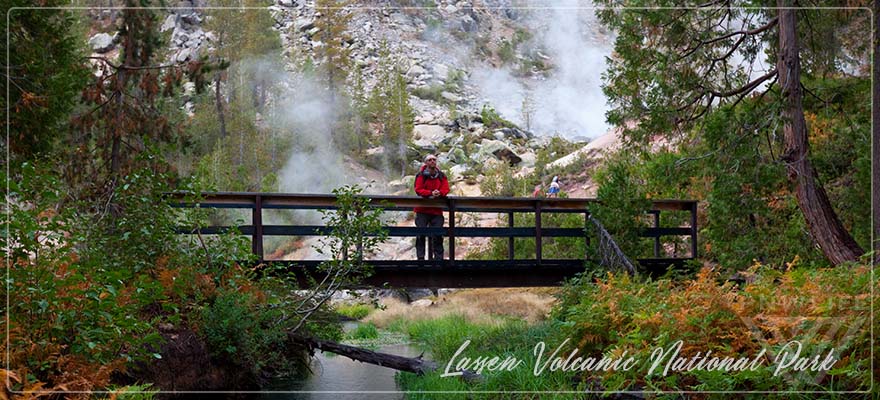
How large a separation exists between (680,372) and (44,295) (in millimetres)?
4355

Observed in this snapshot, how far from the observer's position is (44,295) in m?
5.20

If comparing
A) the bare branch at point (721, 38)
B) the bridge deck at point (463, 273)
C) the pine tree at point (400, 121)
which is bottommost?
the bridge deck at point (463, 273)

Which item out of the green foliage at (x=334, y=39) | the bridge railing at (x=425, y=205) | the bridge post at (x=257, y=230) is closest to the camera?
the bridge railing at (x=425, y=205)

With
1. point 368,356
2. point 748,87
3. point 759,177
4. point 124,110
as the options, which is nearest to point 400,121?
point 124,110

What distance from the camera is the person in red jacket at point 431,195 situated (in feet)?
35.4

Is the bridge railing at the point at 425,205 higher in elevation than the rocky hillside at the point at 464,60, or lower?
lower

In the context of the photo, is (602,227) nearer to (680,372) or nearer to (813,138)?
(680,372)

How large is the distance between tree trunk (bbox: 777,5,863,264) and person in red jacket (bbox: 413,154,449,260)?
472cm

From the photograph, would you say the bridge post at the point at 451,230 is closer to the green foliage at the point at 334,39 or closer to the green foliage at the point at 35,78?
the green foliage at the point at 35,78

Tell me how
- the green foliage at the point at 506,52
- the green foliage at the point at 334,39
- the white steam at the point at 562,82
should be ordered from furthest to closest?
the green foliage at the point at 506,52, the white steam at the point at 562,82, the green foliage at the point at 334,39

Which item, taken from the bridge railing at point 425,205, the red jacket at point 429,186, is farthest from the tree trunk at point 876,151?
the red jacket at point 429,186

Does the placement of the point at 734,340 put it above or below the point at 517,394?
above

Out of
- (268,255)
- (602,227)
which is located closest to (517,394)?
(602,227)

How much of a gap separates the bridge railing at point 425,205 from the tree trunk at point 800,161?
1.69 m
